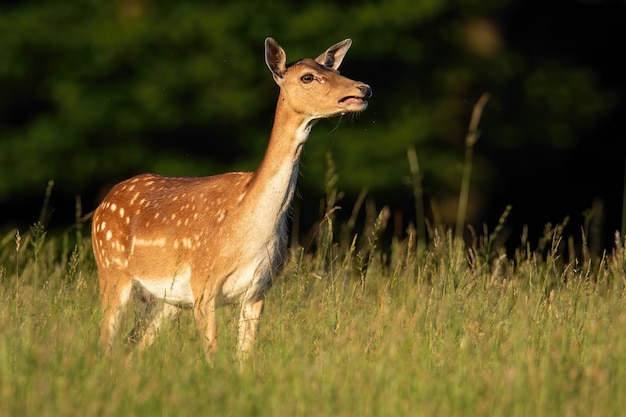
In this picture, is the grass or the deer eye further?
the deer eye

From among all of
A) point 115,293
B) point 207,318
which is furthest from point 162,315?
point 207,318

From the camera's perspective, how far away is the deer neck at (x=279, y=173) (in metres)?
6.94

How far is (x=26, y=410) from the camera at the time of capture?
15.4ft

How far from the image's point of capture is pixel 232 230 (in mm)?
6980

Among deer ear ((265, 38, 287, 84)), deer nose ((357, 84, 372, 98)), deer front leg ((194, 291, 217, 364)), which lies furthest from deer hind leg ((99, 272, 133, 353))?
deer nose ((357, 84, 372, 98))

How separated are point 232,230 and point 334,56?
1.39 meters

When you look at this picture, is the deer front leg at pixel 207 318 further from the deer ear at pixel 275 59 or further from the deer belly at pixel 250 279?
the deer ear at pixel 275 59

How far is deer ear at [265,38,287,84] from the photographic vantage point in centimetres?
739

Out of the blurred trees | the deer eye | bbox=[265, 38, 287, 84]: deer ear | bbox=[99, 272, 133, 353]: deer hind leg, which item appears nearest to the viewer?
the deer eye

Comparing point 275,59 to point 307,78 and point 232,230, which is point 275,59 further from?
point 232,230

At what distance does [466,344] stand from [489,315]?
32.1 inches

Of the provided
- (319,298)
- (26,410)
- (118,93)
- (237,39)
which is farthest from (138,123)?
(26,410)

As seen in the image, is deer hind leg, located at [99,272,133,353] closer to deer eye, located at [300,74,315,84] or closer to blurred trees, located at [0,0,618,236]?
deer eye, located at [300,74,315,84]

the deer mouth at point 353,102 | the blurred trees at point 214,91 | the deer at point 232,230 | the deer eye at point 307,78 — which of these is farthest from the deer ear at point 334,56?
the blurred trees at point 214,91
